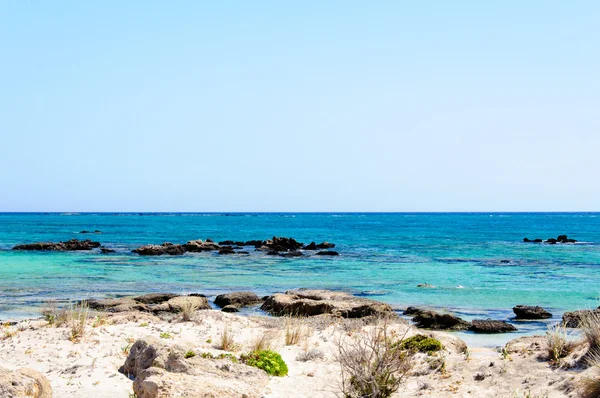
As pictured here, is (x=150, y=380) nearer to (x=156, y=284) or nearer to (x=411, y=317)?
(x=411, y=317)

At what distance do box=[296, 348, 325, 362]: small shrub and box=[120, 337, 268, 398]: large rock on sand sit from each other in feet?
6.66

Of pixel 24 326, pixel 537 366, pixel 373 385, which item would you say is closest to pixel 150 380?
pixel 373 385

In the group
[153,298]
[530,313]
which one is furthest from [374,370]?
[153,298]

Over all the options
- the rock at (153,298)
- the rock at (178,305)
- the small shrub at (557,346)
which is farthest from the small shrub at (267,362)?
the rock at (153,298)

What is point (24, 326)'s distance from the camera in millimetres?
14031

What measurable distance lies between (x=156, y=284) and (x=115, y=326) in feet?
48.1

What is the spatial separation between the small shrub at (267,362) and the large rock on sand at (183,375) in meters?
0.35

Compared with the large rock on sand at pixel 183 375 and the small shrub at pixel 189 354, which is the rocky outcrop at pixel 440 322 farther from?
the small shrub at pixel 189 354

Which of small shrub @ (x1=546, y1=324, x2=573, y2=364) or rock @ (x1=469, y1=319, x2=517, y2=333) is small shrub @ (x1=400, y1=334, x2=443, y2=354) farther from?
rock @ (x1=469, y1=319, x2=517, y2=333)

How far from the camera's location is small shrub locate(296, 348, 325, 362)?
40.0 feet

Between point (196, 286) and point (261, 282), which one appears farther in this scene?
point (261, 282)

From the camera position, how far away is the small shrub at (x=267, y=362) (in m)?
10.7

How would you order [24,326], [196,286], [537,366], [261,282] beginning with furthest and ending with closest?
[261,282] → [196,286] → [24,326] → [537,366]

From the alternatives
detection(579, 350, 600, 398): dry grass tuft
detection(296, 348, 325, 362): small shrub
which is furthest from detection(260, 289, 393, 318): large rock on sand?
detection(579, 350, 600, 398): dry grass tuft
